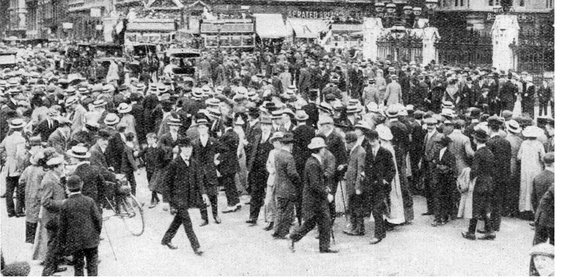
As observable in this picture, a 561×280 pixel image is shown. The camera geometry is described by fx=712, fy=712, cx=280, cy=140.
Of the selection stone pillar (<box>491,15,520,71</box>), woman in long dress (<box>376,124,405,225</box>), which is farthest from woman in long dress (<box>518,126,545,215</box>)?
stone pillar (<box>491,15,520,71</box>)

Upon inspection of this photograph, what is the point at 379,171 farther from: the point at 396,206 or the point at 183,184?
the point at 183,184

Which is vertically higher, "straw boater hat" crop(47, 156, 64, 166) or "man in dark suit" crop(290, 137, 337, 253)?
"straw boater hat" crop(47, 156, 64, 166)

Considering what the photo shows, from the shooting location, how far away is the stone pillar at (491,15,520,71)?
94.8 ft

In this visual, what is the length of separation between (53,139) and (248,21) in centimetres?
3157

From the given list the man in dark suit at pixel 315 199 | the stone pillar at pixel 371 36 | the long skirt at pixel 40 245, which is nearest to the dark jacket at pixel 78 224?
the long skirt at pixel 40 245

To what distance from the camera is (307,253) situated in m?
10.7

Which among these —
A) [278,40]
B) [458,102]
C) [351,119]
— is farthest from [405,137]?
[278,40]

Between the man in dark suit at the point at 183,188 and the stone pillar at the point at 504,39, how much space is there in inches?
826

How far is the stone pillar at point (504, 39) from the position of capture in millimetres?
28906

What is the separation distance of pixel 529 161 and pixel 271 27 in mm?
39273

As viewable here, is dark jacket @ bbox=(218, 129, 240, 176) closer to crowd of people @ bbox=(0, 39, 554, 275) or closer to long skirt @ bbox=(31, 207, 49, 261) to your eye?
crowd of people @ bbox=(0, 39, 554, 275)

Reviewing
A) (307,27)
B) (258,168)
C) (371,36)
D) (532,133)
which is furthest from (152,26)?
(532,133)

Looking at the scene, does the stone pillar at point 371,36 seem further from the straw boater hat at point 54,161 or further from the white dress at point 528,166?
the straw boater hat at point 54,161

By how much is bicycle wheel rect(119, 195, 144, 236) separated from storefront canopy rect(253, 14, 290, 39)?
3654 centimetres
